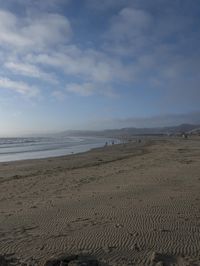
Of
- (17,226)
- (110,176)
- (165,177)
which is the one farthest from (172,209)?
(110,176)

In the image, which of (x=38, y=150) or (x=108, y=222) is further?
(x=38, y=150)

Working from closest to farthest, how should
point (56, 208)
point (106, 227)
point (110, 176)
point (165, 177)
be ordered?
point (106, 227), point (56, 208), point (165, 177), point (110, 176)

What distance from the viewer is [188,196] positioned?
1044 cm

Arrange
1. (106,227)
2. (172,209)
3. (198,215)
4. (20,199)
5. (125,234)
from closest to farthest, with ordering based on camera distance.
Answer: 1. (125,234)
2. (106,227)
3. (198,215)
4. (172,209)
5. (20,199)

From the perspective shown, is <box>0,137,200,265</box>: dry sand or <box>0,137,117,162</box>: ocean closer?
<box>0,137,200,265</box>: dry sand

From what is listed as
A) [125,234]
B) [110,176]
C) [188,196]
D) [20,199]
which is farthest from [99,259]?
[110,176]

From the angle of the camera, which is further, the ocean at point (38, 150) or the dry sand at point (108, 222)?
the ocean at point (38, 150)

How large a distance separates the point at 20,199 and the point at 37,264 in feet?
19.6

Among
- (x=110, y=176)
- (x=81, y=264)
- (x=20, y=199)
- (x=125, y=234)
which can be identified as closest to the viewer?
(x=81, y=264)

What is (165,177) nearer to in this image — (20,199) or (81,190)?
(81,190)

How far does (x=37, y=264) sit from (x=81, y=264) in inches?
34.9

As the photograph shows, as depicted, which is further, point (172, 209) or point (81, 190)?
point (81, 190)

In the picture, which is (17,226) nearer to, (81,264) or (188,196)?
(81,264)

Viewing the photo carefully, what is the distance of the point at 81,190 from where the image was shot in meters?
12.5
